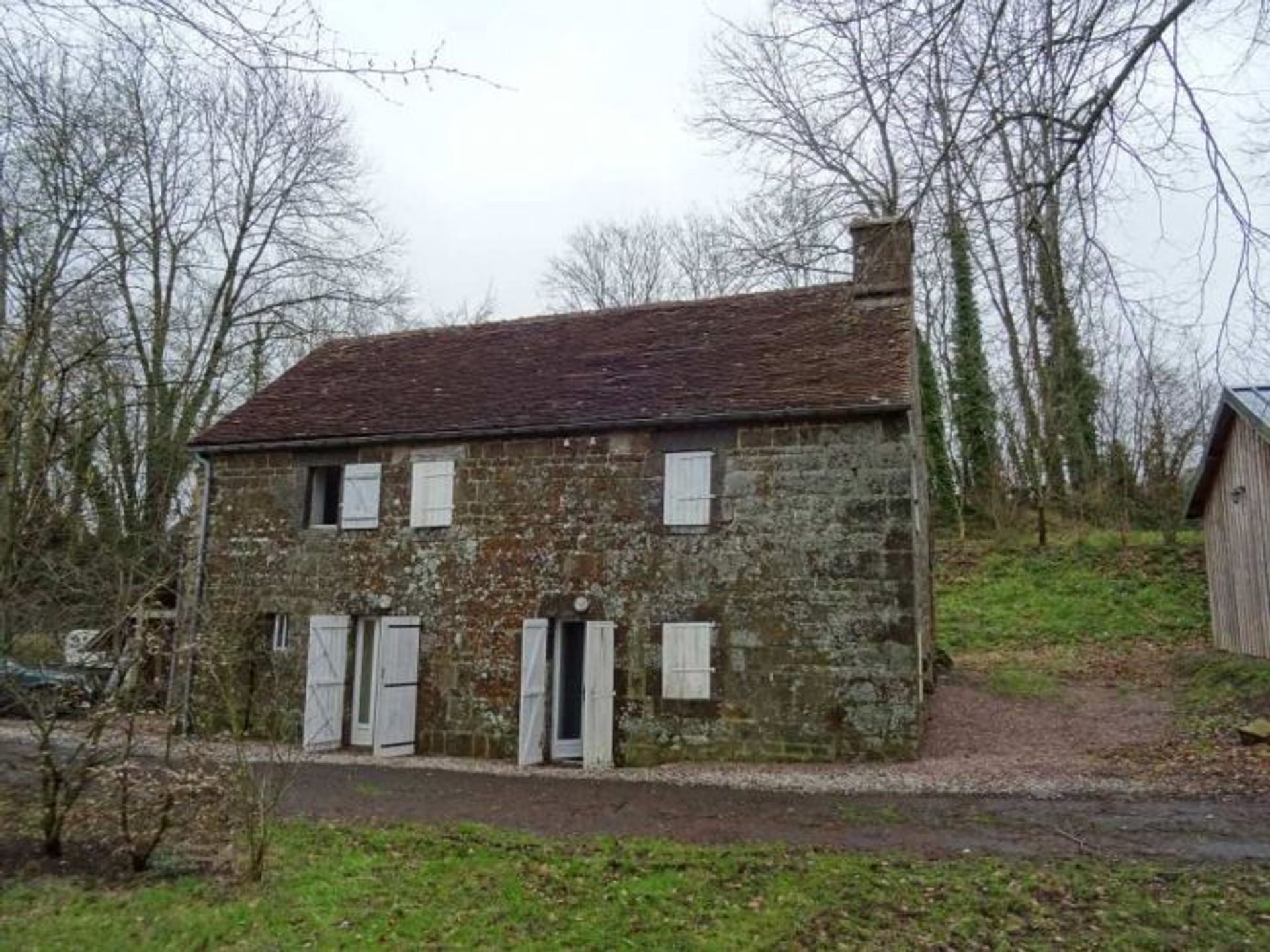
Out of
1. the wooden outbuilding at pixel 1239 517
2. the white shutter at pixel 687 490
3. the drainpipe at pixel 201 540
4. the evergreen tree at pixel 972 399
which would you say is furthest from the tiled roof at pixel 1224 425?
the drainpipe at pixel 201 540

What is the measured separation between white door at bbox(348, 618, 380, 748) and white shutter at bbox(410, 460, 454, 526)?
1873 mm

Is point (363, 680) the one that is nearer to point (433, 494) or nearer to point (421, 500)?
point (421, 500)

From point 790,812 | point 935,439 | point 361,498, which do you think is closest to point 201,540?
point 361,498

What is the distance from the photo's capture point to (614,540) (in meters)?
14.1

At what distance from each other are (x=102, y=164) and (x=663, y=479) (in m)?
8.11

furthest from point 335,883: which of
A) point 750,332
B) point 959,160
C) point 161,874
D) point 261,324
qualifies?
point 261,324

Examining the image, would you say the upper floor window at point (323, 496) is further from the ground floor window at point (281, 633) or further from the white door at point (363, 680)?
the white door at point (363, 680)

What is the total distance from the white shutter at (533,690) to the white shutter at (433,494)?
238 centimetres

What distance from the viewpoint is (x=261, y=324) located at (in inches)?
1038

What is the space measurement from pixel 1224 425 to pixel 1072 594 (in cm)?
672

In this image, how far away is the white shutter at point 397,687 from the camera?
1432 cm

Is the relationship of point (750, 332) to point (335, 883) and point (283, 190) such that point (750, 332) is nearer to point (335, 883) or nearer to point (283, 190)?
point (335, 883)

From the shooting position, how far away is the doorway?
14.2 m

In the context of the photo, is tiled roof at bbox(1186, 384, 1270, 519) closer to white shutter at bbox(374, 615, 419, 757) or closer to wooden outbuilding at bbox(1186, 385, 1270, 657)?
wooden outbuilding at bbox(1186, 385, 1270, 657)
